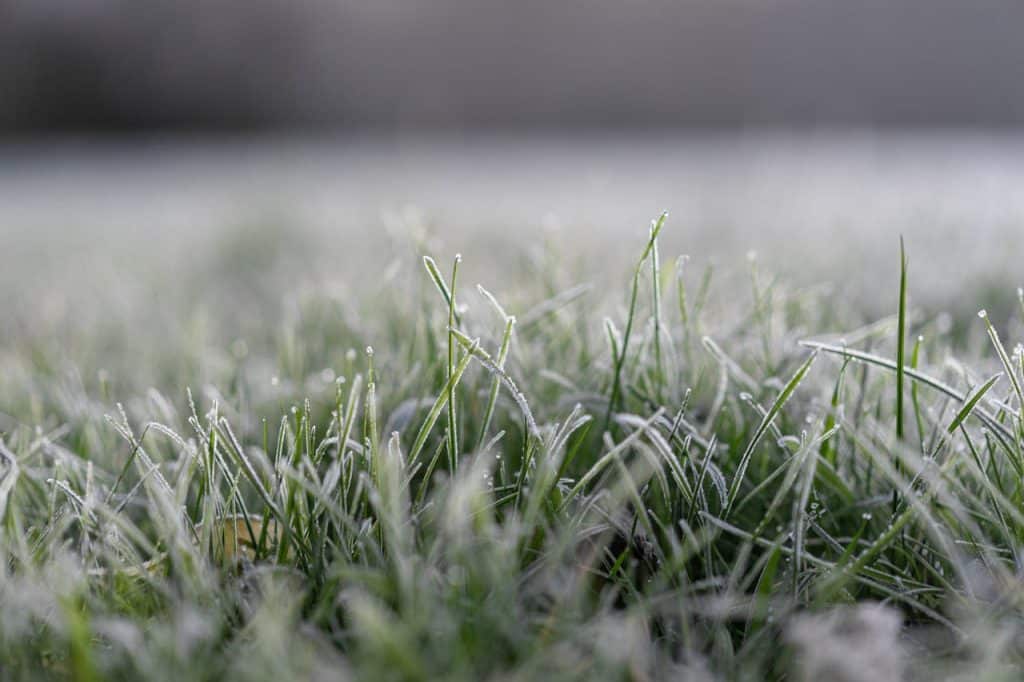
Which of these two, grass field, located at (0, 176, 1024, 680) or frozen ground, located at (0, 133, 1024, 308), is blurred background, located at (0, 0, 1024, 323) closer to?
frozen ground, located at (0, 133, 1024, 308)

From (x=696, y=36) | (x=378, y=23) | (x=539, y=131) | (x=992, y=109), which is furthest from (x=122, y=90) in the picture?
(x=992, y=109)

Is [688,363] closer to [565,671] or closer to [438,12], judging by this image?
[565,671]

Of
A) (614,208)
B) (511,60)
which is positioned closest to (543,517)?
(614,208)

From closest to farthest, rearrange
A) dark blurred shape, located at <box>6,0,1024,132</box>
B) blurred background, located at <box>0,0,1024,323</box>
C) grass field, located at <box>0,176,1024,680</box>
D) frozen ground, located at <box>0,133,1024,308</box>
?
1. grass field, located at <box>0,176,1024,680</box>
2. frozen ground, located at <box>0,133,1024,308</box>
3. blurred background, located at <box>0,0,1024,323</box>
4. dark blurred shape, located at <box>6,0,1024,132</box>

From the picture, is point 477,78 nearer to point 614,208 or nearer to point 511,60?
point 511,60

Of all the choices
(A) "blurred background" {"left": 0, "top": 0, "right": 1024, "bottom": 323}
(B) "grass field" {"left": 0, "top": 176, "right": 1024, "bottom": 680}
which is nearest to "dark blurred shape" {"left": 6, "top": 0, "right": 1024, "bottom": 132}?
(A) "blurred background" {"left": 0, "top": 0, "right": 1024, "bottom": 323}

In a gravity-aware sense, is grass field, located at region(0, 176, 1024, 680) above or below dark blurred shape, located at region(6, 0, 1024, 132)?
below
